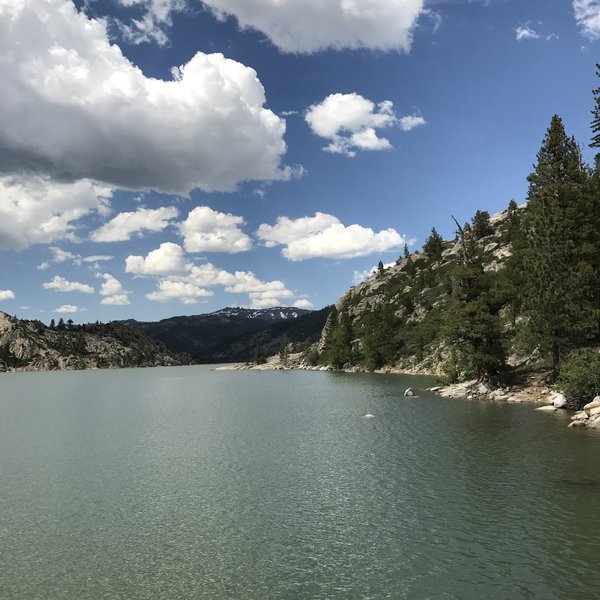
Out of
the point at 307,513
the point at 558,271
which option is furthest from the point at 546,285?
the point at 307,513

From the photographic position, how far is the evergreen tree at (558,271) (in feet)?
230

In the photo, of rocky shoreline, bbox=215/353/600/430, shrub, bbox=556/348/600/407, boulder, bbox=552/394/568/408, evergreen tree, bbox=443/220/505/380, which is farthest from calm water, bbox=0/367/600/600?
evergreen tree, bbox=443/220/505/380

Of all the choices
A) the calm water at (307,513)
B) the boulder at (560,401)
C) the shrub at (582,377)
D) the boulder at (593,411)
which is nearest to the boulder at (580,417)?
the boulder at (593,411)

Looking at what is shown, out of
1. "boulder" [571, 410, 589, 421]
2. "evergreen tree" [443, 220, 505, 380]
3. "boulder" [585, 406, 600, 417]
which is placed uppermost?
"evergreen tree" [443, 220, 505, 380]

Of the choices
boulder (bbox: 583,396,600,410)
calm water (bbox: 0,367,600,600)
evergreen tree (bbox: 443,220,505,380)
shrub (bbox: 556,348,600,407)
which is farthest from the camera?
evergreen tree (bbox: 443,220,505,380)

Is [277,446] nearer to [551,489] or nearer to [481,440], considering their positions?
[481,440]

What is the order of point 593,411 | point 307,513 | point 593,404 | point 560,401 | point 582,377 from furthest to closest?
point 560,401, point 582,377, point 593,404, point 593,411, point 307,513

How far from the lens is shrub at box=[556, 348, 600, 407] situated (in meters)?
58.9

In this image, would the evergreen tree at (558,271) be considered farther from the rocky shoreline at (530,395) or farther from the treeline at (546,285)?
the rocky shoreline at (530,395)

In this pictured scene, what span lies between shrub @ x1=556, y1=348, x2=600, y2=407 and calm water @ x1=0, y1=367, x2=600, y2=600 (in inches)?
208

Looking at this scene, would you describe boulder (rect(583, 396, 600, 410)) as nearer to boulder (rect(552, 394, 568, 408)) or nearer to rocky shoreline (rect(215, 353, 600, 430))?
rocky shoreline (rect(215, 353, 600, 430))

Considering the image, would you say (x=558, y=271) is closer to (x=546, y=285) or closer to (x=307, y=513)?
(x=546, y=285)

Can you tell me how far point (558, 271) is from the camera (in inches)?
2822

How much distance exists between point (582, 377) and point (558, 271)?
1863cm
